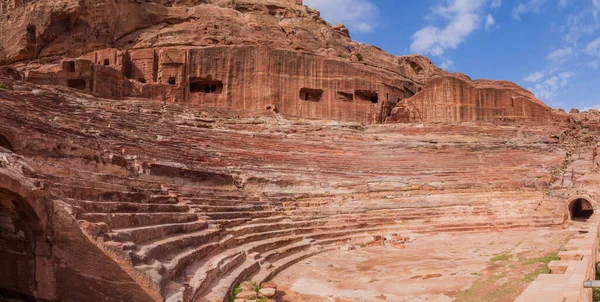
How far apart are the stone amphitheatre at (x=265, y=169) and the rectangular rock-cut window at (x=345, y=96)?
2.7 inches

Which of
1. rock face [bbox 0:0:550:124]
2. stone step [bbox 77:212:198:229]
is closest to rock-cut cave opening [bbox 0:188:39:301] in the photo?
stone step [bbox 77:212:198:229]

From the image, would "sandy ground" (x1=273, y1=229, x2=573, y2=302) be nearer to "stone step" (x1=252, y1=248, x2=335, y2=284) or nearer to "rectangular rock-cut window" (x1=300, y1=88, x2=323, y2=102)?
"stone step" (x1=252, y1=248, x2=335, y2=284)

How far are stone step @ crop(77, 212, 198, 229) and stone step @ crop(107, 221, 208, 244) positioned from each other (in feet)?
0.56

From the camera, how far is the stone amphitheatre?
210 inches

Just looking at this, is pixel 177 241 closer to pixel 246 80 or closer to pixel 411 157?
pixel 411 157

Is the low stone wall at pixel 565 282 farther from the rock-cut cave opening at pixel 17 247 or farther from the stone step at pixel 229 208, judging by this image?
the stone step at pixel 229 208

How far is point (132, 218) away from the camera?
6473 millimetres

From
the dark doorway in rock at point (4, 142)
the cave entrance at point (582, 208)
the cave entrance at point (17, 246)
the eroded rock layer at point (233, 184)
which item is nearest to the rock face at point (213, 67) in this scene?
the eroded rock layer at point (233, 184)

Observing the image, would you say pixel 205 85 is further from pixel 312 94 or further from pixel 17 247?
pixel 17 247

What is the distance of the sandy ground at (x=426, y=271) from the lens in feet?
23.6

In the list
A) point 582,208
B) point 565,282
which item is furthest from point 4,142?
point 582,208

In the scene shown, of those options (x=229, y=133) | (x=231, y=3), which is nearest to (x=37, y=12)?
(x=231, y=3)

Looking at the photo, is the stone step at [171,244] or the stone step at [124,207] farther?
the stone step at [124,207]

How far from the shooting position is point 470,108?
92.9 ft
